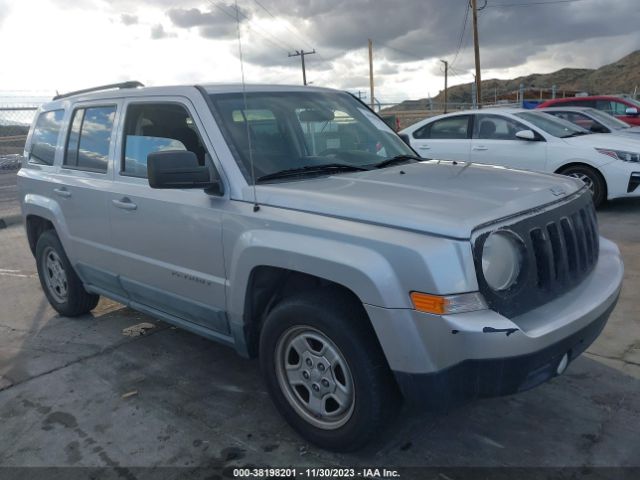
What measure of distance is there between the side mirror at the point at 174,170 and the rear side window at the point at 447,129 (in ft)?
23.3

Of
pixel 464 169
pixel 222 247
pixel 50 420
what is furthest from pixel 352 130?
pixel 50 420

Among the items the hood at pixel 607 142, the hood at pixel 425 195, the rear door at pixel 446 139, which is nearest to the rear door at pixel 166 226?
the hood at pixel 425 195

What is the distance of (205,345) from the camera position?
450 cm

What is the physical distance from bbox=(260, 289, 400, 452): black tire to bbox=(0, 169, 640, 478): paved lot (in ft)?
0.50

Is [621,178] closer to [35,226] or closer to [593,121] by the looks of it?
[593,121]

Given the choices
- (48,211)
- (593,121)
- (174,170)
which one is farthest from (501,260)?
(593,121)

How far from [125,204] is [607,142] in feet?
23.2

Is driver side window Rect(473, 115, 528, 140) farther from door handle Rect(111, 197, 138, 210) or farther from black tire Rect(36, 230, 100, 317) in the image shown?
door handle Rect(111, 197, 138, 210)

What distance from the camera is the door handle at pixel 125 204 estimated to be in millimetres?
3851

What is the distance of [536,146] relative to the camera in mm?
8617

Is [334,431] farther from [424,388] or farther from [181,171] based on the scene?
[181,171]

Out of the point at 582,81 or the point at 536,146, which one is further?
the point at 582,81

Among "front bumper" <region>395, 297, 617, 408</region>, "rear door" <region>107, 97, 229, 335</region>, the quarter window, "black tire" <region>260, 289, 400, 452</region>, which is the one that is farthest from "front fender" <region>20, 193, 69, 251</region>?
"front bumper" <region>395, 297, 617, 408</region>

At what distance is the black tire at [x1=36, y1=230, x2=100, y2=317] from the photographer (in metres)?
4.99
